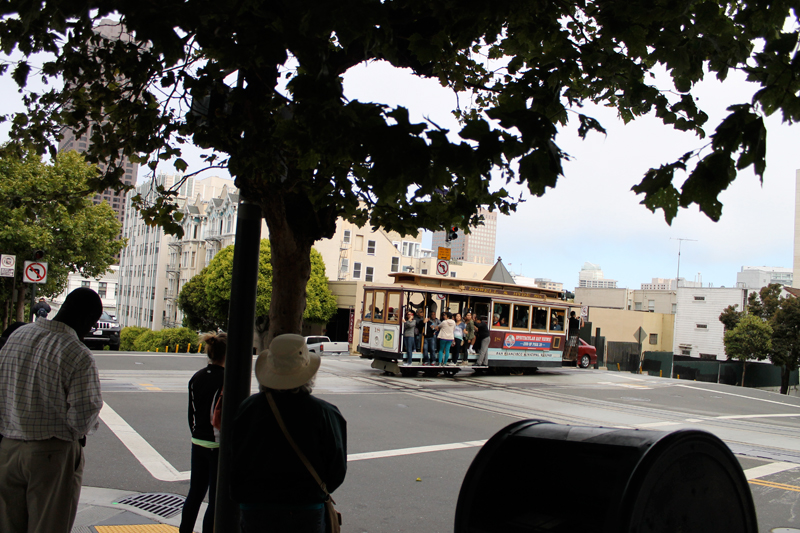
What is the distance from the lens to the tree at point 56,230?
26.7 meters

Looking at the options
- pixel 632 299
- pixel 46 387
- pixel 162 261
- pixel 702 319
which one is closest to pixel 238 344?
pixel 46 387

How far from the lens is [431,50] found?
3.66 m

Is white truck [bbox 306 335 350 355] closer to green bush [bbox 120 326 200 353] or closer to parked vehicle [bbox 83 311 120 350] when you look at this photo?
green bush [bbox 120 326 200 353]

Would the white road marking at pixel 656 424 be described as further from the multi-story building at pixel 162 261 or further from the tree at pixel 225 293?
the multi-story building at pixel 162 261

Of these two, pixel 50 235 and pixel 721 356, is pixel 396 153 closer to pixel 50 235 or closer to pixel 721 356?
pixel 50 235

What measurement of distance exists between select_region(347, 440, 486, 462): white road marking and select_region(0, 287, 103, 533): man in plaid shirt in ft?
17.0

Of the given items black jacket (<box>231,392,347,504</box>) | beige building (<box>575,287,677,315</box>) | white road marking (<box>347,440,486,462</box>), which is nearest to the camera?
black jacket (<box>231,392,347,504</box>)

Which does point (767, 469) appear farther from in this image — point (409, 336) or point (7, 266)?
point (7, 266)

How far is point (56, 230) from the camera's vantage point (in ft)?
98.1

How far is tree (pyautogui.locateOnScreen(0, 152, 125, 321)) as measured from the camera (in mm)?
26672

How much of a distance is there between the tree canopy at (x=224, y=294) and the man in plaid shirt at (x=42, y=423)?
37098mm

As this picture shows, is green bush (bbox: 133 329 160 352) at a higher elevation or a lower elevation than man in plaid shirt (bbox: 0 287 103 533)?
lower

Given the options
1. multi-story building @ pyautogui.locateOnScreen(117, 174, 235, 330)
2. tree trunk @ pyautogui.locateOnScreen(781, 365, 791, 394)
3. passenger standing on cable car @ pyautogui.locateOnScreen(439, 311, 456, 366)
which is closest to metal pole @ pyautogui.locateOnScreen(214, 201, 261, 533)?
passenger standing on cable car @ pyautogui.locateOnScreen(439, 311, 456, 366)

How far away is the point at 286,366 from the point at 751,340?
3801cm
